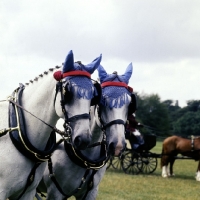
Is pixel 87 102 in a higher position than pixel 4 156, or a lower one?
higher

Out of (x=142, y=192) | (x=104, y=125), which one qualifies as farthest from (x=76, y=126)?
(x=142, y=192)

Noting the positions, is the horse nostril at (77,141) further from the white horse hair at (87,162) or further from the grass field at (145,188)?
the grass field at (145,188)

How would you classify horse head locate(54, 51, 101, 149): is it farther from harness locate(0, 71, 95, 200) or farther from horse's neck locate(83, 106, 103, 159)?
horse's neck locate(83, 106, 103, 159)

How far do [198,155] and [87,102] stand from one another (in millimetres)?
12989

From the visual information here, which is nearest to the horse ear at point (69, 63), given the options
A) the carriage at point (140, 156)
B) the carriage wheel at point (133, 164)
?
the carriage at point (140, 156)

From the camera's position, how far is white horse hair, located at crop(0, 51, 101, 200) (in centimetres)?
373

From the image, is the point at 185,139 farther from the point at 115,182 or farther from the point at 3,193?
the point at 3,193

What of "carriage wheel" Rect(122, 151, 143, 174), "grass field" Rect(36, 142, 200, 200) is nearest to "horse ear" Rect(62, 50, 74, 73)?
"grass field" Rect(36, 142, 200, 200)

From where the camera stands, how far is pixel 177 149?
53.2 ft

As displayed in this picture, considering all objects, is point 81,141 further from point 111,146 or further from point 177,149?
point 177,149

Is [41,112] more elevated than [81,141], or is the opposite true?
[41,112]

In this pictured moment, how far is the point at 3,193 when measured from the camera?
3717 mm

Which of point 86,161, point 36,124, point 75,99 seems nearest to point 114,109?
point 86,161

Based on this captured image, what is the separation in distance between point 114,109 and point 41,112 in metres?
0.83
